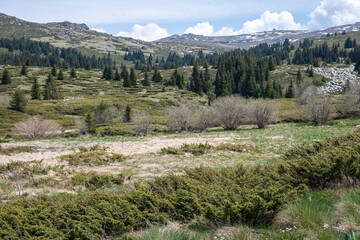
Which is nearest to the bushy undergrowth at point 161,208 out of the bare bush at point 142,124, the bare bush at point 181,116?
the bare bush at point 181,116

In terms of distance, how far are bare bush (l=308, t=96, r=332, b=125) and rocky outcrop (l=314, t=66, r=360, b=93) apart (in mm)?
67899

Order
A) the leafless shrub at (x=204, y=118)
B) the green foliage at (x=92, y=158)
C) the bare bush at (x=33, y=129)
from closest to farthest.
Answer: the green foliage at (x=92, y=158), the bare bush at (x=33, y=129), the leafless shrub at (x=204, y=118)

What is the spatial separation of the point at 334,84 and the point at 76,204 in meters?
111

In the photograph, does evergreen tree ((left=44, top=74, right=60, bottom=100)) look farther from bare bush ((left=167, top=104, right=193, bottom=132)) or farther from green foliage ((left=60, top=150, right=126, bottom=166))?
green foliage ((left=60, top=150, right=126, bottom=166))

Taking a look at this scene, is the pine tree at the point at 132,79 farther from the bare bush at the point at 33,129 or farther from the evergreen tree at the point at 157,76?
the bare bush at the point at 33,129

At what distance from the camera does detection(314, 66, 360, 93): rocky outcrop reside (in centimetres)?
8999

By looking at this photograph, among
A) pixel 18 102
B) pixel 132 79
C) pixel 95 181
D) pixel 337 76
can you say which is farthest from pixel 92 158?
pixel 337 76

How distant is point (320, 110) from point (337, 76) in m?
89.8

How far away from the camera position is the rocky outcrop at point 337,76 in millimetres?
89988

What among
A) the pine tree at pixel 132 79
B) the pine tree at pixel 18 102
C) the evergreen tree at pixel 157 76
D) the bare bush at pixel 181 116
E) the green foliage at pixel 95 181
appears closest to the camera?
the green foliage at pixel 95 181

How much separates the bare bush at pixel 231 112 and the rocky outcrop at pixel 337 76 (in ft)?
243

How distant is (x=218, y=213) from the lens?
462cm

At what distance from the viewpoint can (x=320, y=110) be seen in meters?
31.0

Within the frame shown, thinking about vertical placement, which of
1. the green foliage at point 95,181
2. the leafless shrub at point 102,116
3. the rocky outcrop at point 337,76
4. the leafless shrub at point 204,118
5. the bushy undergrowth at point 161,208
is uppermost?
the rocky outcrop at point 337,76
